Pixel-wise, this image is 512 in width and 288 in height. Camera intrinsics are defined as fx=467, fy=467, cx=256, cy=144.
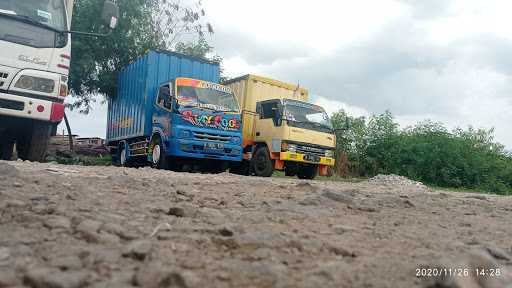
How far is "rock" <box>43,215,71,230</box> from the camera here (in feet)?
9.00

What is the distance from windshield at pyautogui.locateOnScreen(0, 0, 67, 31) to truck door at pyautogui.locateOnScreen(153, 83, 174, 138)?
3253mm

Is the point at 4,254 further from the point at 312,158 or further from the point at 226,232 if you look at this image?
the point at 312,158

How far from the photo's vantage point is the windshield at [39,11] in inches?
273

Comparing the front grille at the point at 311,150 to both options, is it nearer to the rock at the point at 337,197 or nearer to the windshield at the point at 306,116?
the windshield at the point at 306,116

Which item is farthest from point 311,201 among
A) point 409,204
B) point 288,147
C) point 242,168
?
point 242,168

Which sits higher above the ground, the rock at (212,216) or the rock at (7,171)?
the rock at (7,171)

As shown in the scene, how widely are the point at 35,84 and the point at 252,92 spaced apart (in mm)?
6275

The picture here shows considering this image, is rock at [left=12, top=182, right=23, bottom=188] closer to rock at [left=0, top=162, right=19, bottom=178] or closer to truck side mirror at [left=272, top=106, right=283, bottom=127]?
rock at [left=0, top=162, right=19, bottom=178]

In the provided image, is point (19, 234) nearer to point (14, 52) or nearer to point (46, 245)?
point (46, 245)

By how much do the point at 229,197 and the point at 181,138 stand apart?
5615mm

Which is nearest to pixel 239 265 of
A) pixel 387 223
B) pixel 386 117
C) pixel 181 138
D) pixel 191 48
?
pixel 387 223

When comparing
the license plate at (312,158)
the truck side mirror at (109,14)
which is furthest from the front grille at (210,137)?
the truck side mirror at (109,14)

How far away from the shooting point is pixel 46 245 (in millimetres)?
2445

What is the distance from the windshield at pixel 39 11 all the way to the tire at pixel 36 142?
5.23ft
